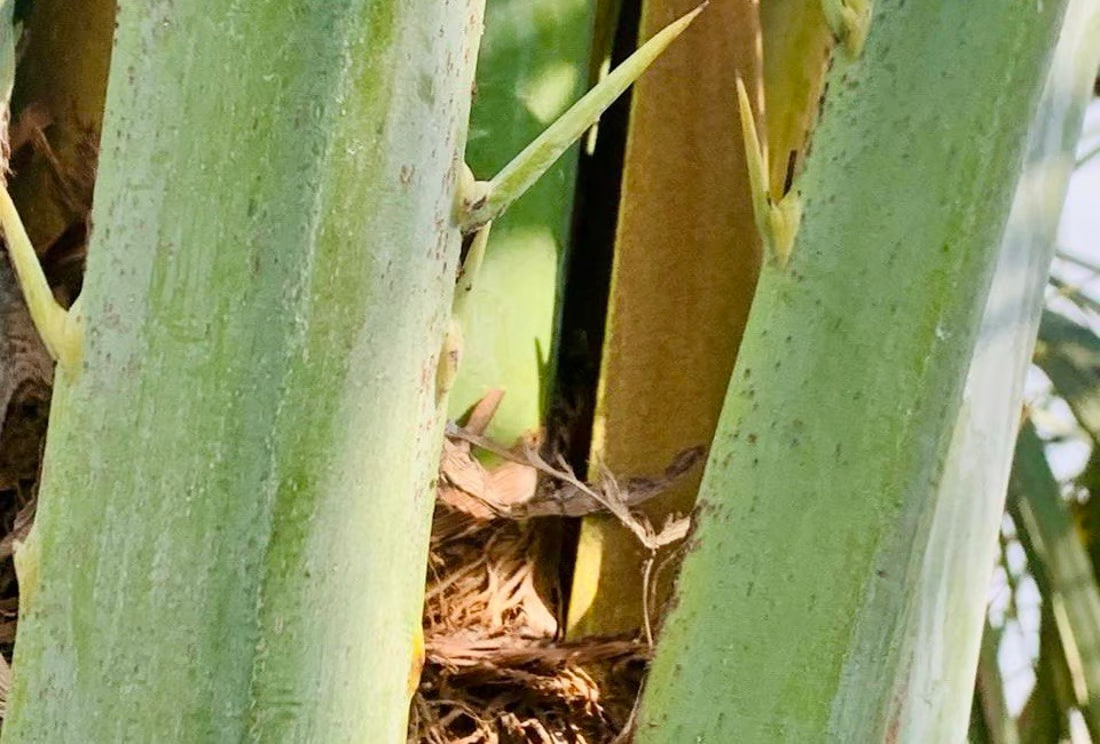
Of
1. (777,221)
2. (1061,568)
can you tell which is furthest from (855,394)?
(1061,568)

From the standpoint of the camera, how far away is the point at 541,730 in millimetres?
609

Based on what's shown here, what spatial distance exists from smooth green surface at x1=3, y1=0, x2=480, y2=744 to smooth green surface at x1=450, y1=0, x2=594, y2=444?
192mm

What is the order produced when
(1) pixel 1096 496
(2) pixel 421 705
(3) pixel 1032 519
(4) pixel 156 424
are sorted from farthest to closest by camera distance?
(1) pixel 1096 496 < (3) pixel 1032 519 < (2) pixel 421 705 < (4) pixel 156 424

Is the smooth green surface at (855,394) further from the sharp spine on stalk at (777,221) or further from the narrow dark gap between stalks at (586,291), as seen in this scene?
the narrow dark gap between stalks at (586,291)

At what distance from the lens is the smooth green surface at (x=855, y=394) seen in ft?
1.59

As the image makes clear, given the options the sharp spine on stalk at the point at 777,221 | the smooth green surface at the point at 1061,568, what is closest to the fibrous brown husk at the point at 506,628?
the sharp spine on stalk at the point at 777,221

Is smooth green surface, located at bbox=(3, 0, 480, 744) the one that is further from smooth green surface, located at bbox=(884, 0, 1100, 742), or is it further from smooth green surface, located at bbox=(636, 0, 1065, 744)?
smooth green surface, located at bbox=(884, 0, 1100, 742)

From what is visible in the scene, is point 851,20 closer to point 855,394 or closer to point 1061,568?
point 855,394

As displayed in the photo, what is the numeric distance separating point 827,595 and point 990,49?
7.9 inches

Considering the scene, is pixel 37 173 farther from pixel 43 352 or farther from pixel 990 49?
pixel 990 49

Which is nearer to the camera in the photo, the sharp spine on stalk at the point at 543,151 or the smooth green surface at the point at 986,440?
the sharp spine on stalk at the point at 543,151

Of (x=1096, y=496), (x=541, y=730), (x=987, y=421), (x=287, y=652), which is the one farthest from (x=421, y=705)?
(x=1096, y=496)

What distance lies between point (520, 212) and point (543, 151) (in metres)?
0.20

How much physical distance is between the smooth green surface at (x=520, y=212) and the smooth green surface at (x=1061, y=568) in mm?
369
